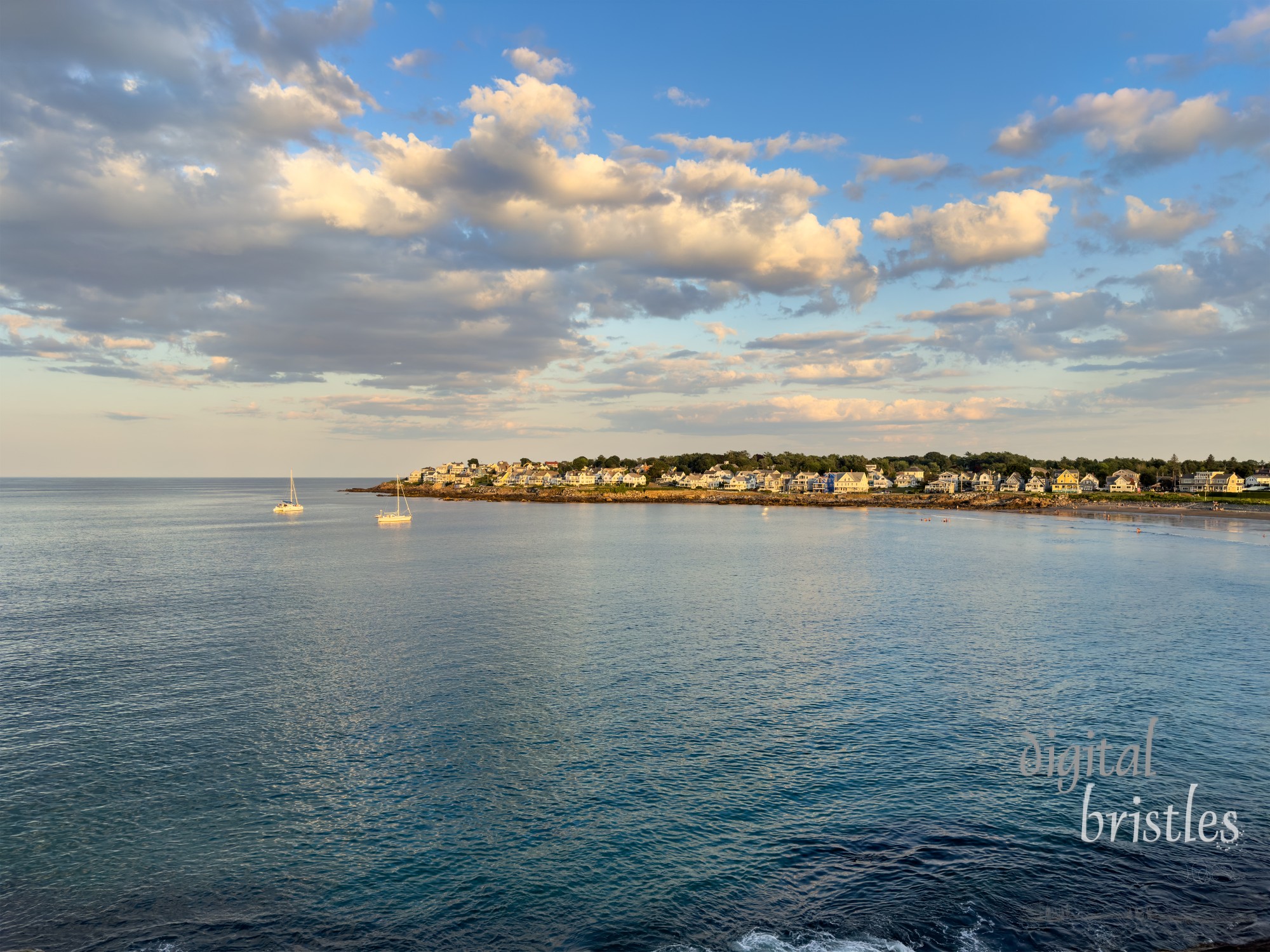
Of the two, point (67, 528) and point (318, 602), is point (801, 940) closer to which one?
point (318, 602)

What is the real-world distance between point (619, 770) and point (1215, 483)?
230m

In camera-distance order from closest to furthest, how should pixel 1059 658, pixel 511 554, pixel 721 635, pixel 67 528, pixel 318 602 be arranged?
pixel 1059 658 < pixel 721 635 < pixel 318 602 < pixel 511 554 < pixel 67 528

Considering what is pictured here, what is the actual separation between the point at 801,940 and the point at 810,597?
40.9 metres

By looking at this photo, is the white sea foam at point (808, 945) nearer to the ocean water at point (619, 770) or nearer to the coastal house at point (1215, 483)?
the ocean water at point (619, 770)

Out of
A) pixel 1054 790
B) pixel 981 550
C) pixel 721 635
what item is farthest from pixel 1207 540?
pixel 1054 790

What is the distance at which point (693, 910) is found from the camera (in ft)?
53.5

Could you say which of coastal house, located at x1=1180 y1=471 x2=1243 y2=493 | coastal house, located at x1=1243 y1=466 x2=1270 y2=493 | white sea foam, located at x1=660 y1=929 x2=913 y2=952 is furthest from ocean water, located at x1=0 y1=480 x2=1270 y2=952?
coastal house, located at x1=1243 y1=466 x2=1270 y2=493

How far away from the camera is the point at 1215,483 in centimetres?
19012

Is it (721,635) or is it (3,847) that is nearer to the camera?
(3,847)

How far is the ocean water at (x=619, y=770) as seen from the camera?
52.7 feet

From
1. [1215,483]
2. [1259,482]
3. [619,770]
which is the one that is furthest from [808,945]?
[1259,482]

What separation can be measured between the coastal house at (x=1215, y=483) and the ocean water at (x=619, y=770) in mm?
167532

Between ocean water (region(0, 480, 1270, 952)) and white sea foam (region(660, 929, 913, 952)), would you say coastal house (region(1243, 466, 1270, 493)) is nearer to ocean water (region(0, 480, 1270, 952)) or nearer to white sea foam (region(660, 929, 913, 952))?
ocean water (region(0, 480, 1270, 952))

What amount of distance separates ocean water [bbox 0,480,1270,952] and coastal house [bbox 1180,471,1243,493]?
167532mm
